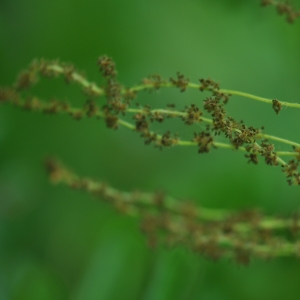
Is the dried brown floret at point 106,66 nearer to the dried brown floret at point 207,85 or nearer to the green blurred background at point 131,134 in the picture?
the dried brown floret at point 207,85

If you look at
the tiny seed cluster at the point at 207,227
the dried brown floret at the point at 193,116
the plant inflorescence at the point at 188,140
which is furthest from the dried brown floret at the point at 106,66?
the tiny seed cluster at the point at 207,227

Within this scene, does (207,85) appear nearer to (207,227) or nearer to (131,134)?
(207,227)

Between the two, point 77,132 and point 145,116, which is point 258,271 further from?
point 145,116

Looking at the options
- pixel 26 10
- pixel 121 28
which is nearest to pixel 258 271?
pixel 121 28

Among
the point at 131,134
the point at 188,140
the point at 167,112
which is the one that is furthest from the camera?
the point at 131,134

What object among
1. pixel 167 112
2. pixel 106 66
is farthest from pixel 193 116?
pixel 106 66

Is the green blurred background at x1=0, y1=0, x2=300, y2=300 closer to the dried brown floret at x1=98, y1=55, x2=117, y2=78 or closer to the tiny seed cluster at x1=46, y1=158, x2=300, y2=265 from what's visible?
the tiny seed cluster at x1=46, y1=158, x2=300, y2=265
